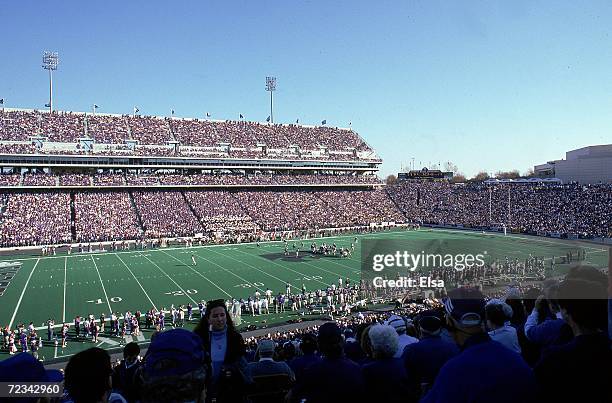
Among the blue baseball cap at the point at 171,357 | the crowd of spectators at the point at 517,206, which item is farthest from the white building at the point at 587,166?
the blue baseball cap at the point at 171,357

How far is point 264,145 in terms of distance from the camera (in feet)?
211

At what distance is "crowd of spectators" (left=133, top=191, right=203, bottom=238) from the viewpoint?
44.7 m

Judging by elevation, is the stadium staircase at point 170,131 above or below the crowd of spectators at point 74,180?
above

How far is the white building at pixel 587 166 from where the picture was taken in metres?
69.4

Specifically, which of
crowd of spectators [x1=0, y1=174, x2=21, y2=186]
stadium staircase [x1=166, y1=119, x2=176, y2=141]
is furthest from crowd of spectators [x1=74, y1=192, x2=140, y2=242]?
stadium staircase [x1=166, y1=119, x2=176, y2=141]

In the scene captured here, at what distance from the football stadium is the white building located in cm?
38

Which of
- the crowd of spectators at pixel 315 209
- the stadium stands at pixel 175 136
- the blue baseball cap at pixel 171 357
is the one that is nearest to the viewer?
the blue baseball cap at pixel 171 357

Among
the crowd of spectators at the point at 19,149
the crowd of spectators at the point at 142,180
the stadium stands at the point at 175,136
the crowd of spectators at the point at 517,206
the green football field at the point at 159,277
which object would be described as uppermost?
the stadium stands at the point at 175,136

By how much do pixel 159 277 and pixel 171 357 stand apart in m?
27.6

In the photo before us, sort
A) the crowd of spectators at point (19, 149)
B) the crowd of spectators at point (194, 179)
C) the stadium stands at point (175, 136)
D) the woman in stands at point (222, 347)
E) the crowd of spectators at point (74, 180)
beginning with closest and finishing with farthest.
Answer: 1. the woman in stands at point (222, 347)
2. the crowd of spectators at point (19, 149)
3. the crowd of spectators at point (194, 179)
4. the crowd of spectators at point (74, 180)
5. the stadium stands at point (175, 136)

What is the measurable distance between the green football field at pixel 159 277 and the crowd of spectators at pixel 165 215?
18.3ft

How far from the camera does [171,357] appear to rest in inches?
73.1

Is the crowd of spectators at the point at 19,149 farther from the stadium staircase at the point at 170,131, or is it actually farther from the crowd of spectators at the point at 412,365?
the crowd of spectators at the point at 412,365

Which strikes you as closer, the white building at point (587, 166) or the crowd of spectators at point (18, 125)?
the crowd of spectators at point (18, 125)
